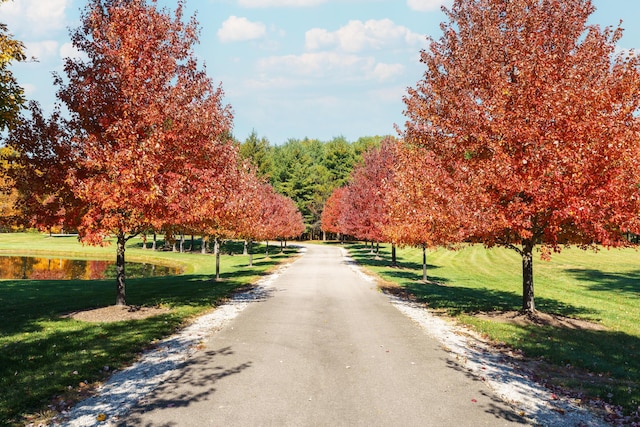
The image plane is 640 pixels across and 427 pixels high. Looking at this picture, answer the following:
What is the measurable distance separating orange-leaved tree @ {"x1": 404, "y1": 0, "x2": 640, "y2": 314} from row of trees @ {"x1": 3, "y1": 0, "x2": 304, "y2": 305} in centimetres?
798

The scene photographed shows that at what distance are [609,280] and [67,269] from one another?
145 feet

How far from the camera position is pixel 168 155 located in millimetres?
12898

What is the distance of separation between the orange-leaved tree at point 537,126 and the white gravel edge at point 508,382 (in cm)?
311

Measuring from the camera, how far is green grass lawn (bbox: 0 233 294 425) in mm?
7344

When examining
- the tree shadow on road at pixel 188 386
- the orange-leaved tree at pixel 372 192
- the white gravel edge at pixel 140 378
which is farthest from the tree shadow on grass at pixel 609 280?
the tree shadow on road at pixel 188 386

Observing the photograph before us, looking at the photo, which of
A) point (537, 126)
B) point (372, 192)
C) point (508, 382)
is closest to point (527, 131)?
point (537, 126)

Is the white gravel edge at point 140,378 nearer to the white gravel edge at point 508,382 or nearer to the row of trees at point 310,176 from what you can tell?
the white gravel edge at point 508,382

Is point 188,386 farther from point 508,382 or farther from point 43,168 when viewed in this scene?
point 43,168

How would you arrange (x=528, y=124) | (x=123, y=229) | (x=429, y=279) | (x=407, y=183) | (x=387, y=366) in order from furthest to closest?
(x=429, y=279) < (x=407, y=183) < (x=123, y=229) < (x=528, y=124) < (x=387, y=366)

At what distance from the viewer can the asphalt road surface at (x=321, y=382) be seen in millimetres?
6477

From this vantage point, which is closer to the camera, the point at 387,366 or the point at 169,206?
the point at 387,366

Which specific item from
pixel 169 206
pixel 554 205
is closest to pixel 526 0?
pixel 554 205

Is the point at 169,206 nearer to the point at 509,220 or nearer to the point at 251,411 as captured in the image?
the point at 251,411

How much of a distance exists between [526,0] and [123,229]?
46.4 feet
